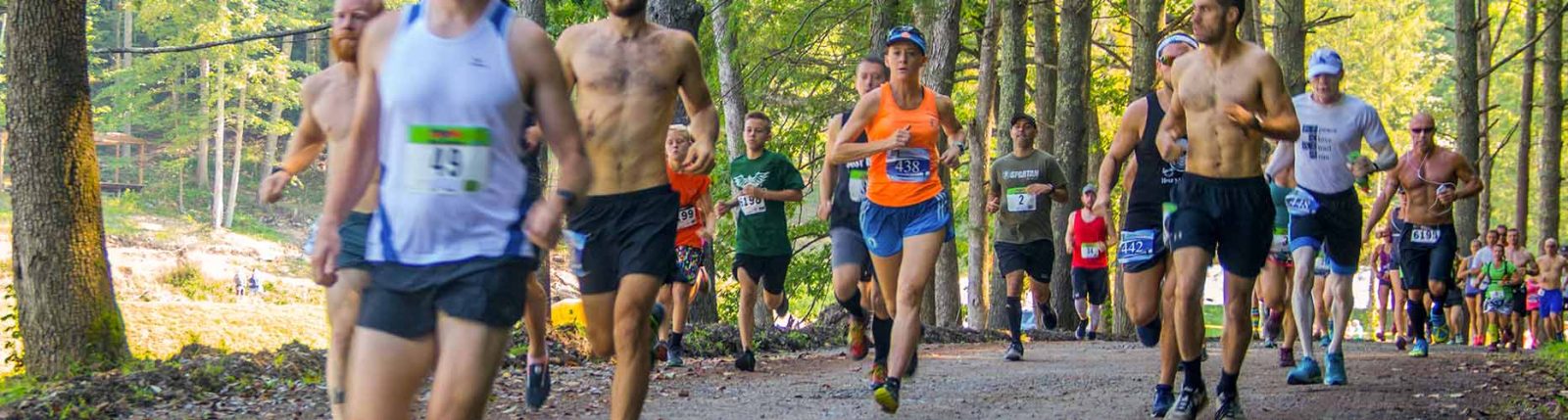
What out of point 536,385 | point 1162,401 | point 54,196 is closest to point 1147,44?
point 54,196

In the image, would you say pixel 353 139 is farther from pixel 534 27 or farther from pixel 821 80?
pixel 821 80

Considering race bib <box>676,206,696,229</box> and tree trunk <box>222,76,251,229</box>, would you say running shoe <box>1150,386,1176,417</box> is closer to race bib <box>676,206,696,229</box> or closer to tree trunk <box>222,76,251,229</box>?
race bib <box>676,206,696,229</box>

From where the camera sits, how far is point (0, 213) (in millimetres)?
49562

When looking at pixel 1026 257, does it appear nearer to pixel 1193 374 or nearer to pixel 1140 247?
pixel 1140 247

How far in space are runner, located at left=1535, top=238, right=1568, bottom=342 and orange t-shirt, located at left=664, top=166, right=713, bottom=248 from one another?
21.0 m

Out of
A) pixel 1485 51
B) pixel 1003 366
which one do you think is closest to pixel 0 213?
pixel 1485 51

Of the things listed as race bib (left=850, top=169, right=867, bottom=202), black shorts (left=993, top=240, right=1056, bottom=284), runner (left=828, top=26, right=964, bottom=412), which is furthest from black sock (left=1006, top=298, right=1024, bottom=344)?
runner (left=828, top=26, right=964, bottom=412)

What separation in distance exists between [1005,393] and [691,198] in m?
2.38

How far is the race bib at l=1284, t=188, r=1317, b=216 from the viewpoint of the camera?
11.4 meters

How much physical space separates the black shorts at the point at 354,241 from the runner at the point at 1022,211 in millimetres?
8295

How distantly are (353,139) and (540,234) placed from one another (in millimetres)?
562

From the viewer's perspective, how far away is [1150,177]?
10.0 m

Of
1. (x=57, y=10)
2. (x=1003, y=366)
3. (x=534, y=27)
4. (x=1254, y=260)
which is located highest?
(x=57, y=10)

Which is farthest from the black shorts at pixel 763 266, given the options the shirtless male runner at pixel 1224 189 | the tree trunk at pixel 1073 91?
the tree trunk at pixel 1073 91
